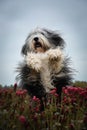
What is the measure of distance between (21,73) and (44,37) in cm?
108

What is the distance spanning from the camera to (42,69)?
799 cm

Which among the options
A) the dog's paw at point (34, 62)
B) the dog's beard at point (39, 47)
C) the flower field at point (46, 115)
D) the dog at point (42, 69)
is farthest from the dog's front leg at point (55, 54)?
the flower field at point (46, 115)

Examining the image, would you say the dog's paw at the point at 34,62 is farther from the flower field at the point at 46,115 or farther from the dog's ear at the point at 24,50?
the flower field at the point at 46,115

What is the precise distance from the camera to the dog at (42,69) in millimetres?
7859

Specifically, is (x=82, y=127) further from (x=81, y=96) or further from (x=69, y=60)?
(x=69, y=60)

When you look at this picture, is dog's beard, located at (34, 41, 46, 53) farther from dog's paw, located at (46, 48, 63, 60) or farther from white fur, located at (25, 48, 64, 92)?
dog's paw, located at (46, 48, 63, 60)

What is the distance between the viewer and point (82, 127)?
16.2 feet

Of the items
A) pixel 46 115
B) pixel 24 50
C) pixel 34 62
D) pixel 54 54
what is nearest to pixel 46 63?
pixel 54 54

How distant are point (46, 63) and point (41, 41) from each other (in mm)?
544

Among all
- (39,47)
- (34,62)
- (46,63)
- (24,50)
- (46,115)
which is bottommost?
(46,115)

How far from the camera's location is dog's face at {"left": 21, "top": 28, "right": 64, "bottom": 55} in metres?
8.34

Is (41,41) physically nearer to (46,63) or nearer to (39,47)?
(39,47)

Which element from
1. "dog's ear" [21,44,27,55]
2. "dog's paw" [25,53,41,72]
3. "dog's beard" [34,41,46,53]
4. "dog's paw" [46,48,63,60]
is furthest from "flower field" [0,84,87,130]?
"dog's ear" [21,44,27,55]

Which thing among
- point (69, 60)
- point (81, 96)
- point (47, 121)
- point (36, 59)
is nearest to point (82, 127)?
point (47, 121)
